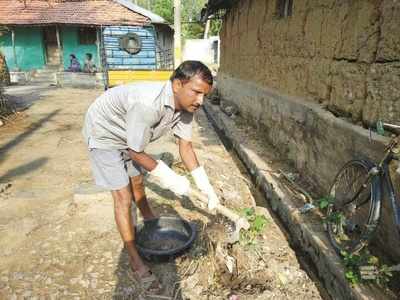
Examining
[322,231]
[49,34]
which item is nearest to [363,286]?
[322,231]

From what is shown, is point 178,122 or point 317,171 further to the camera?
point 317,171

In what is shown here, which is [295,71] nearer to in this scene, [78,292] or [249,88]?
[249,88]

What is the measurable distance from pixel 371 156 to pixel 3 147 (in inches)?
243

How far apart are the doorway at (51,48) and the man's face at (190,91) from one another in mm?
19331

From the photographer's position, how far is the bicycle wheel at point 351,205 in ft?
8.31

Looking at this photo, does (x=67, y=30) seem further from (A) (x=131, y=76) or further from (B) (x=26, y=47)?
(A) (x=131, y=76)

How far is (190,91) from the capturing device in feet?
7.30

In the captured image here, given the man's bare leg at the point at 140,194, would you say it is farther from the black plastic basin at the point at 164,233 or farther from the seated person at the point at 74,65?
the seated person at the point at 74,65

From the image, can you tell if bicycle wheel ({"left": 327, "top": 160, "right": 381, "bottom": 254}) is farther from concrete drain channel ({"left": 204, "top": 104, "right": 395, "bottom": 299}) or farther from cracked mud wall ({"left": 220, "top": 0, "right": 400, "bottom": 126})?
cracked mud wall ({"left": 220, "top": 0, "right": 400, "bottom": 126})

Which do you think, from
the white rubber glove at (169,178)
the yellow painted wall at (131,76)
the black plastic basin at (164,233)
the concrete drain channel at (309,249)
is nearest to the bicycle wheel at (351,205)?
the concrete drain channel at (309,249)

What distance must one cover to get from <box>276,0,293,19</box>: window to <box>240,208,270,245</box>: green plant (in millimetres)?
3229

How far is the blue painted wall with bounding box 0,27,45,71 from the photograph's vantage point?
18.9 meters

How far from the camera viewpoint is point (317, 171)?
3.88 metres

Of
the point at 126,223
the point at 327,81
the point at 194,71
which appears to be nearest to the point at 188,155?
the point at 126,223
